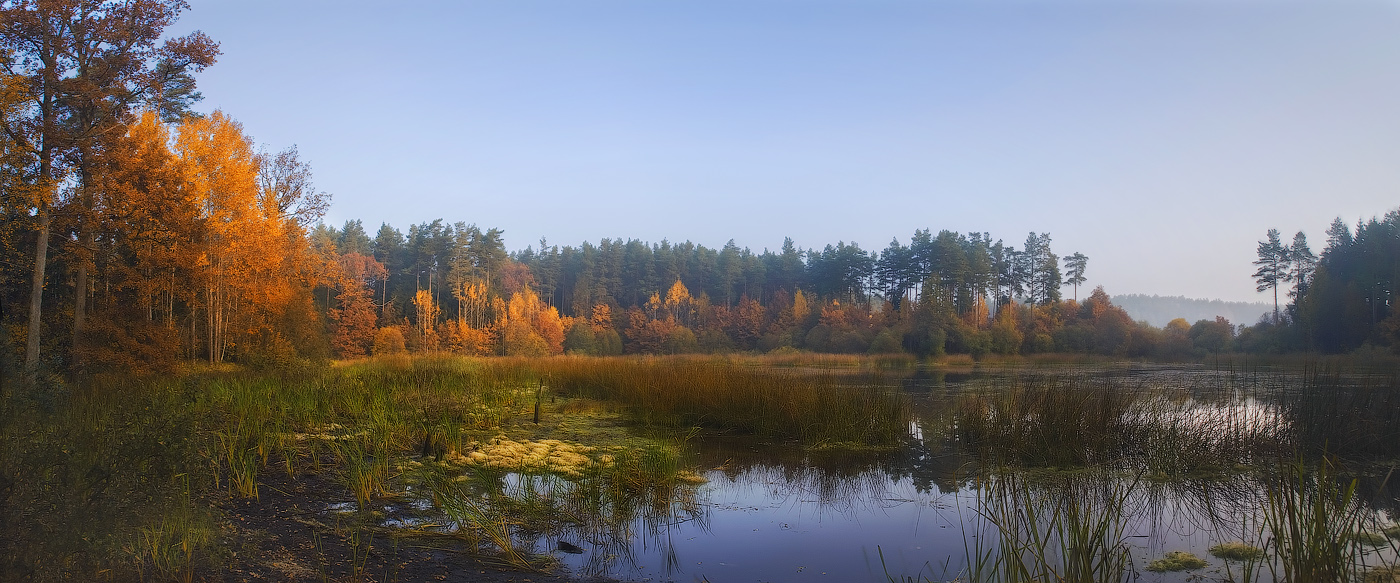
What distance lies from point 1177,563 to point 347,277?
158ft

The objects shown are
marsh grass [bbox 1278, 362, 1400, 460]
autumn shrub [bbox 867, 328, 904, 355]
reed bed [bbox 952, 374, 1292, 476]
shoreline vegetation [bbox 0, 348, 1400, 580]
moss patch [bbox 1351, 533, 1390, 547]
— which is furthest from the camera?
autumn shrub [bbox 867, 328, 904, 355]

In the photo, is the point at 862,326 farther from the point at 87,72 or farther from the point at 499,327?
the point at 87,72

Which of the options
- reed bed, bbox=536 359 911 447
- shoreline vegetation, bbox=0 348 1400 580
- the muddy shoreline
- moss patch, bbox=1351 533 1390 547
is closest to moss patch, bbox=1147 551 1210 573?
shoreline vegetation, bbox=0 348 1400 580

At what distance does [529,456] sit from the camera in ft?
21.9

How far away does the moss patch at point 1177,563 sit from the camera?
3998 mm

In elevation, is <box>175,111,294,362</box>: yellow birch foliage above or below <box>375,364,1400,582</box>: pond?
above

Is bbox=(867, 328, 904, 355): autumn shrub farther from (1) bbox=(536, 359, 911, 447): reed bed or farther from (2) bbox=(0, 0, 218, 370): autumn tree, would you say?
(2) bbox=(0, 0, 218, 370): autumn tree

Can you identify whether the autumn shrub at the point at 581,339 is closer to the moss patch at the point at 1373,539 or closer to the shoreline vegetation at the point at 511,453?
the shoreline vegetation at the point at 511,453

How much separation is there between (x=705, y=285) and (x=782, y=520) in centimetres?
6170

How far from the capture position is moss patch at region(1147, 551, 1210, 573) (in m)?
4.00

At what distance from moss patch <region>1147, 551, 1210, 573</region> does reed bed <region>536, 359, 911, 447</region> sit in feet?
12.9

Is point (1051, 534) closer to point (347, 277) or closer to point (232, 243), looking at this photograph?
point (232, 243)

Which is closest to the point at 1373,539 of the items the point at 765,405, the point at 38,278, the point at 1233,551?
the point at 1233,551

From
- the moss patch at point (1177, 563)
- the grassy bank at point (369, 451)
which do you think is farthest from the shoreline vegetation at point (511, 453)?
the moss patch at point (1177, 563)
